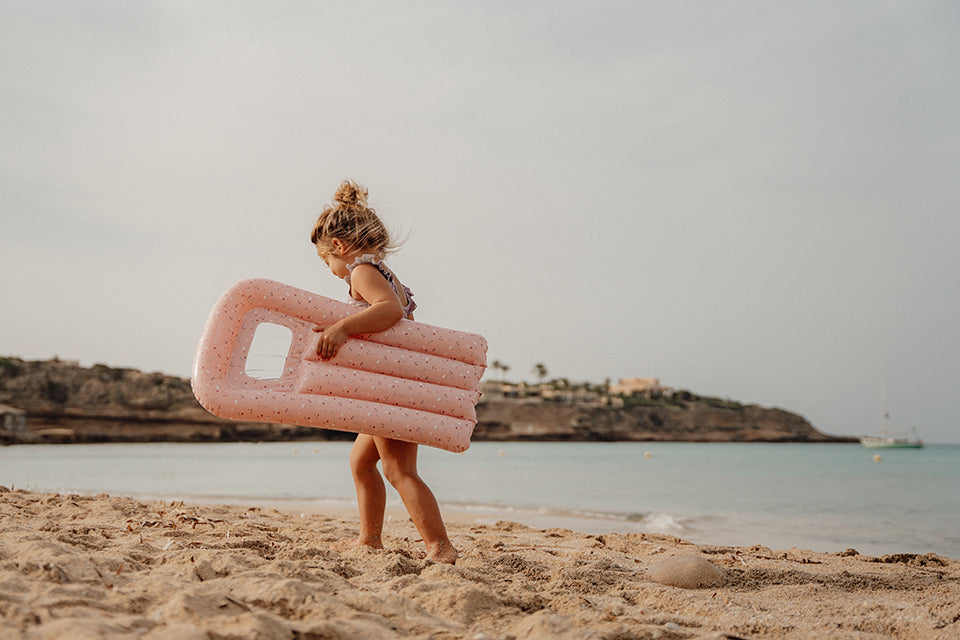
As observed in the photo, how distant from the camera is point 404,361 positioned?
3.62 metres

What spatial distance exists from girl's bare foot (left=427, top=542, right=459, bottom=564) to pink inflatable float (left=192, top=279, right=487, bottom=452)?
0.49 m

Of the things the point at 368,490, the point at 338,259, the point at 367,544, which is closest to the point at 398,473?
the point at 368,490

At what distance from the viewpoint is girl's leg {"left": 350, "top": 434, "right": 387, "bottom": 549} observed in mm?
3961

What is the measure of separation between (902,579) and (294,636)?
11.5ft

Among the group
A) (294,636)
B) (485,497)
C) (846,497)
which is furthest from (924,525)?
(294,636)

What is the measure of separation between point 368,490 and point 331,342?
0.98 m

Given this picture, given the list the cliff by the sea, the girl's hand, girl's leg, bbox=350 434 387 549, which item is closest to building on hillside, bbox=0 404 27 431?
the cliff by the sea

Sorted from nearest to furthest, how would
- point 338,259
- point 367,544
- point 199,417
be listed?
point 338,259
point 367,544
point 199,417

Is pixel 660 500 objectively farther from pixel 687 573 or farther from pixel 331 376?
pixel 331 376

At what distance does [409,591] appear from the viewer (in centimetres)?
260

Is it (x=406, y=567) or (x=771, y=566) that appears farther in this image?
(x=771, y=566)

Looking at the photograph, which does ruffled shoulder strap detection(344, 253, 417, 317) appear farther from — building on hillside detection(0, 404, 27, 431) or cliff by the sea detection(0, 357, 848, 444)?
building on hillside detection(0, 404, 27, 431)

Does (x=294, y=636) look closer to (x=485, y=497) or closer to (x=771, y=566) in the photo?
(x=771, y=566)

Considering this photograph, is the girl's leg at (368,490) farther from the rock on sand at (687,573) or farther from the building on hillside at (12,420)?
the building on hillside at (12,420)
